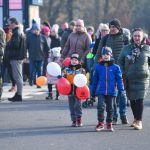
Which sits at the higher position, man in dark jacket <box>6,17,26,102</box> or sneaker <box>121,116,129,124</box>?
man in dark jacket <box>6,17,26,102</box>

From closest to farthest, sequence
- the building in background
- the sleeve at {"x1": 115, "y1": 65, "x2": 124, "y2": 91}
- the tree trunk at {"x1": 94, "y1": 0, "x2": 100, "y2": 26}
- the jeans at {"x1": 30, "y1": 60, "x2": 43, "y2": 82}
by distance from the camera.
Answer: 1. the sleeve at {"x1": 115, "y1": 65, "x2": 124, "y2": 91}
2. the jeans at {"x1": 30, "y1": 60, "x2": 43, "y2": 82}
3. the building in background
4. the tree trunk at {"x1": 94, "y1": 0, "x2": 100, "y2": 26}

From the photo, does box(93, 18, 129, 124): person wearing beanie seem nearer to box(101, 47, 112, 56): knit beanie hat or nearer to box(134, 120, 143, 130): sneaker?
box(134, 120, 143, 130): sneaker

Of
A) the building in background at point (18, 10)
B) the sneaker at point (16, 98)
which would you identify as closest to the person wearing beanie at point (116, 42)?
the sneaker at point (16, 98)

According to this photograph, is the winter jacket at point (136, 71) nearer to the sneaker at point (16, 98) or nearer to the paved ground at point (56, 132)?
the paved ground at point (56, 132)

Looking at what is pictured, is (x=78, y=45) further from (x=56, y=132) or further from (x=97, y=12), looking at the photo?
(x=97, y=12)

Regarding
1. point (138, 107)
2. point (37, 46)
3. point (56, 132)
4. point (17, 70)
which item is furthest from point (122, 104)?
point (37, 46)

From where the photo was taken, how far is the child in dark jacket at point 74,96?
1388cm

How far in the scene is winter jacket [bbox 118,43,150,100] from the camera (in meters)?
13.4

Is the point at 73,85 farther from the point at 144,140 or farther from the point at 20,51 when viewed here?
the point at 20,51

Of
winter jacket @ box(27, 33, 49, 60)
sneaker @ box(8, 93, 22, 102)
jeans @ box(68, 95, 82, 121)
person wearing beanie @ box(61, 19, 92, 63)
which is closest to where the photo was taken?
jeans @ box(68, 95, 82, 121)

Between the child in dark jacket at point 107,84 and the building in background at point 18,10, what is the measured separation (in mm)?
12057

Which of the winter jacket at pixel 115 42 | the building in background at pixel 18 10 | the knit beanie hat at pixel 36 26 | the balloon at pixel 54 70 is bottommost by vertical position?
the balloon at pixel 54 70

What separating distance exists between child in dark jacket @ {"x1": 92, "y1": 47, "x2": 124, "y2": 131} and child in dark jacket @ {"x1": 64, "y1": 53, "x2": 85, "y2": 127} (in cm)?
67

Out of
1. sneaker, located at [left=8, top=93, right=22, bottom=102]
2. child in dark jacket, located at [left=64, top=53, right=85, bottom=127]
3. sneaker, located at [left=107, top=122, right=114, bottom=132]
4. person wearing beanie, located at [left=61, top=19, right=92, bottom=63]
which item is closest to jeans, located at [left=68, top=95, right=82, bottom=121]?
child in dark jacket, located at [left=64, top=53, right=85, bottom=127]
